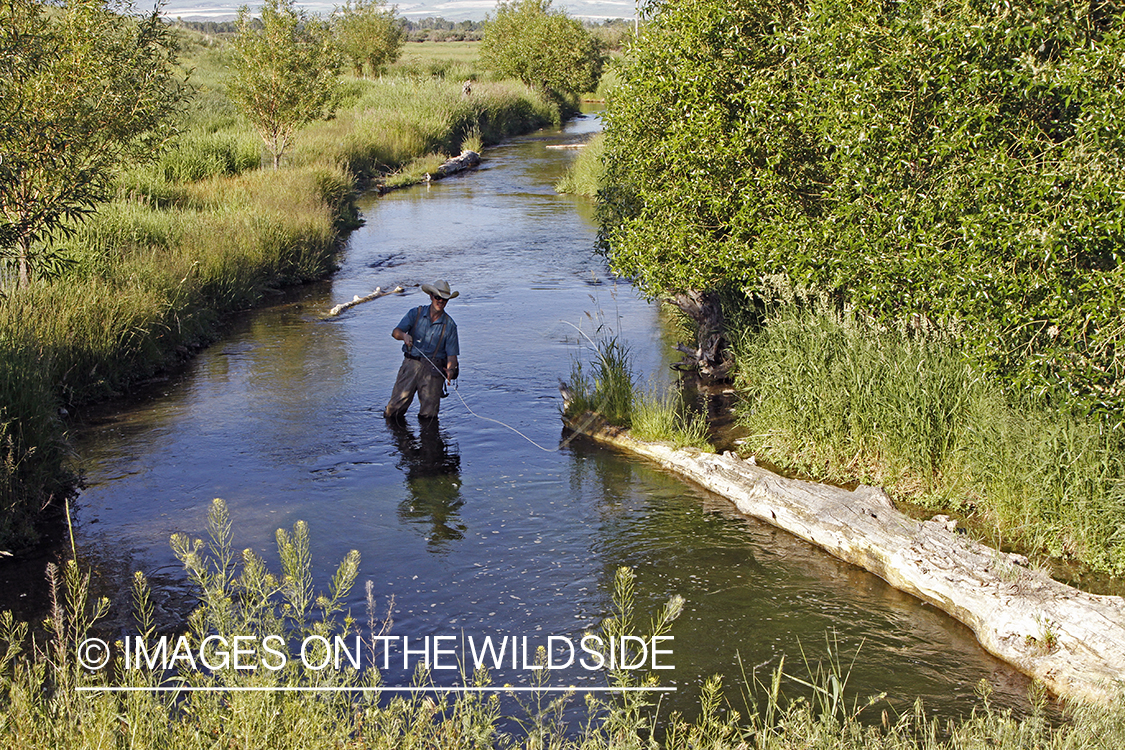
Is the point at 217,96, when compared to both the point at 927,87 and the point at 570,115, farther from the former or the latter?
the point at 927,87

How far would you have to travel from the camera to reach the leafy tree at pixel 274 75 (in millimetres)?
26906

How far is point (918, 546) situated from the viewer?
318 inches

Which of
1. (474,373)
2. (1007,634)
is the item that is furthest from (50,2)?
(1007,634)

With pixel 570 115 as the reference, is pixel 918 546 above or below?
below

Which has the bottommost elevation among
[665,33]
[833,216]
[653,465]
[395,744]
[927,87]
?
[653,465]

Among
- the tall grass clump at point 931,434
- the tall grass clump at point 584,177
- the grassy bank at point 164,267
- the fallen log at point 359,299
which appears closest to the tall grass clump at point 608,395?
the tall grass clump at point 931,434

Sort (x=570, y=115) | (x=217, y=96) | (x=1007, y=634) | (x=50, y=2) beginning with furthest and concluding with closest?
(x=570, y=115) → (x=217, y=96) → (x=50, y=2) → (x=1007, y=634)

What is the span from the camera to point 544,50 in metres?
57.6

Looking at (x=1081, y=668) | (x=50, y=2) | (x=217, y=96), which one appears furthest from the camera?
(x=217, y=96)

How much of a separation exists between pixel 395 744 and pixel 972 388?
707 cm

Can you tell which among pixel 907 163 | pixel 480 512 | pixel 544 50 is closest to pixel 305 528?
pixel 480 512

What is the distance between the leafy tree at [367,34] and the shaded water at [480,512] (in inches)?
1842

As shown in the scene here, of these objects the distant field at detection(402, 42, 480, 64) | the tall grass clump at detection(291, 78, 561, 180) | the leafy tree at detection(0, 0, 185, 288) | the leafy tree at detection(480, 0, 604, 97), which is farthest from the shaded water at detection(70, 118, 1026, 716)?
the distant field at detection(402, 42, 480, 64)

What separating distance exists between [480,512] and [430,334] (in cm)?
316
